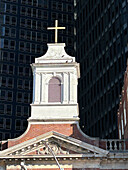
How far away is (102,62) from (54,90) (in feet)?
150

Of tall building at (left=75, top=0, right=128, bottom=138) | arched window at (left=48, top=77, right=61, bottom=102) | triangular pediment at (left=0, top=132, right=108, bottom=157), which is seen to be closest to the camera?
triangular pediment at (left=0, top=132, right=108, bottom=157)

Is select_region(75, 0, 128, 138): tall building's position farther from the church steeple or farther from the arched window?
the arched window

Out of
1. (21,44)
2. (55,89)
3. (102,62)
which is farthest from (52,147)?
(21,44)

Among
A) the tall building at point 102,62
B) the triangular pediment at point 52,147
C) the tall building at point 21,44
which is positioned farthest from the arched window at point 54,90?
the tall building at point 21,44

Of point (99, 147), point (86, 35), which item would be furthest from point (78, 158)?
point (86, 35)

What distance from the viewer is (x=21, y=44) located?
364 feet

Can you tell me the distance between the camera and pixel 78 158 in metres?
41.5

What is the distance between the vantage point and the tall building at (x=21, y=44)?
103500mm

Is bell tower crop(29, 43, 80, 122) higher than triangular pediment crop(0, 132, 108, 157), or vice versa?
bell tower crop(29, 43, 80, 122)

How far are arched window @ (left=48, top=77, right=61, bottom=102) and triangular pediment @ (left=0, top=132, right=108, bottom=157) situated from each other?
4.32m

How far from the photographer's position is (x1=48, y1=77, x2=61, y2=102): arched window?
1805 inches

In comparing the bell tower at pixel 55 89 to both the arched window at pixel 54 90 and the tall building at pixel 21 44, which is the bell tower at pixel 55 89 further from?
the tall building at pixel 21 44

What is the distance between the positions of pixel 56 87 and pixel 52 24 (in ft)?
230

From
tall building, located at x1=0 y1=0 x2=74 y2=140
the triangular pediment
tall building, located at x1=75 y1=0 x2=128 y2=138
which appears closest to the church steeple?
the triangular pediment
